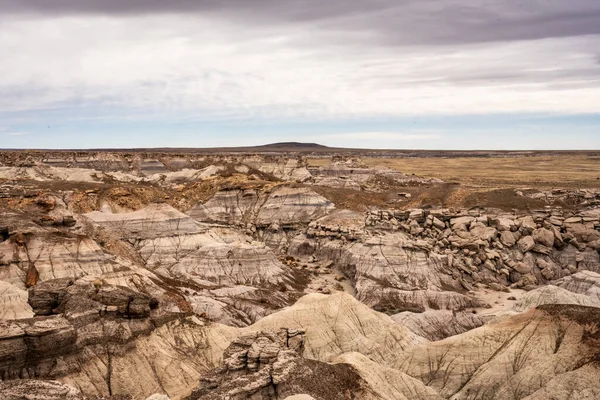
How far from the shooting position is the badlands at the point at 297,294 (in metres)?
35.5

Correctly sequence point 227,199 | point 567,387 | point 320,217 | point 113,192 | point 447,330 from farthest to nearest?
point 227,199, point 320,217, point 113,192, point 447,330, point 567,387

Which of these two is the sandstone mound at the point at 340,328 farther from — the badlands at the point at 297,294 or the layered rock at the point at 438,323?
the layered rock at the point at 438,323

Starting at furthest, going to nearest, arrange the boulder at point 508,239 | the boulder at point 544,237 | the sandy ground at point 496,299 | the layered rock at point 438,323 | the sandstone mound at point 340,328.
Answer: the boulder at point 508,239, the boulder at point 544,237, the sandy ground at point 496,299, the layered rock at point 438,323, the sandstone mound at point 340,328

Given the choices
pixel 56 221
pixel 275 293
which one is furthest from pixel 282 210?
pixel 56 221

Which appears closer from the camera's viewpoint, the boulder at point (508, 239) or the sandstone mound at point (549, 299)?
the sandstone mound at point (549, 299)

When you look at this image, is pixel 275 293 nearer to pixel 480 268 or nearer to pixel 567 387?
pixel 480 268

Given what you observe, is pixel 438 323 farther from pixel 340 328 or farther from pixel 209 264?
pixel 209 264

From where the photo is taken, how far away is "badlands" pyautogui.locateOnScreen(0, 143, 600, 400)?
1399 inches

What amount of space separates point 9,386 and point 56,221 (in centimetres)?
3801

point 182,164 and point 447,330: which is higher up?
point 182,164

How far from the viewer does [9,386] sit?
95.1ft

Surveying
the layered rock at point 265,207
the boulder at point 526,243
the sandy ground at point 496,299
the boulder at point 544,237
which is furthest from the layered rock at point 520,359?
the layered rock at point 265,207

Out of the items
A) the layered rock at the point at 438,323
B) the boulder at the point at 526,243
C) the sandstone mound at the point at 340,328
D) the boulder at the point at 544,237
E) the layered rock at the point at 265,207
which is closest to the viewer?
the sandstone mound at the point at 340,328

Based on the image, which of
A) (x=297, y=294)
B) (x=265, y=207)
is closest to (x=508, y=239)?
(x=297, y=294)
